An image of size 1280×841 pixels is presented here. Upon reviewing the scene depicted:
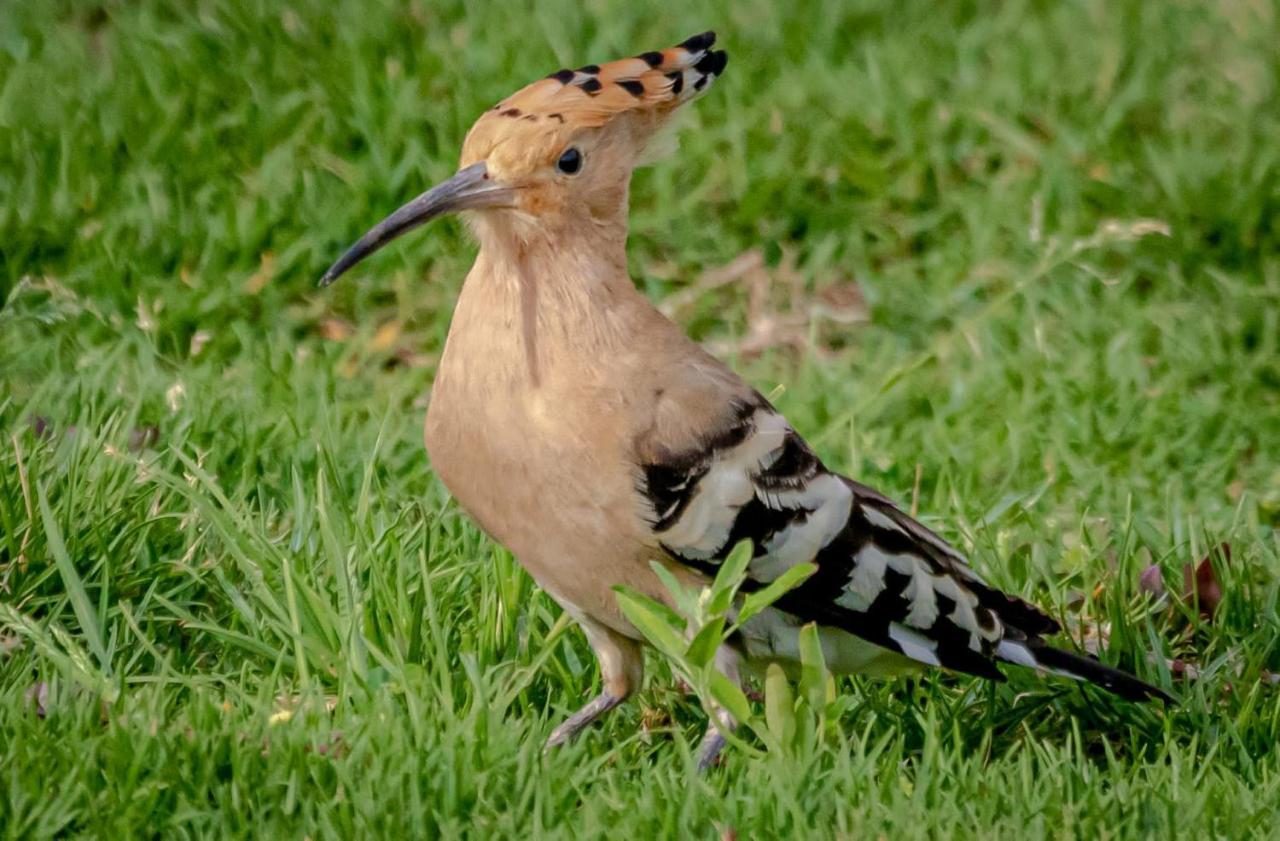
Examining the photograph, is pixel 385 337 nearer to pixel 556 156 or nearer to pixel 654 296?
pixel 654 296

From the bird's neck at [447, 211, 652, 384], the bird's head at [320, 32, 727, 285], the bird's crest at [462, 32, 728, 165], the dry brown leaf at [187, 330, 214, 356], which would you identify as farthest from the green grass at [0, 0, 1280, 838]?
the bird's crest at [462, 32, 728, 165]

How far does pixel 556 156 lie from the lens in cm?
295

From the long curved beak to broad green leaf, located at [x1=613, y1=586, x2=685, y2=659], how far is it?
63cm

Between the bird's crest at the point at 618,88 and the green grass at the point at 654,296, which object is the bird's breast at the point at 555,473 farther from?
the bird's crest at the point at 618,88

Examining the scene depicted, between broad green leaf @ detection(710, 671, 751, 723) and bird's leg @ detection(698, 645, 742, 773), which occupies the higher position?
broad green leaf @ detection(710, 671, 751, 723)

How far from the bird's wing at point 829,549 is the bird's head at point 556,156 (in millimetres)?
407

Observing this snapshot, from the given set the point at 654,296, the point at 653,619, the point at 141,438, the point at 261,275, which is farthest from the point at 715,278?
the point at 653,619

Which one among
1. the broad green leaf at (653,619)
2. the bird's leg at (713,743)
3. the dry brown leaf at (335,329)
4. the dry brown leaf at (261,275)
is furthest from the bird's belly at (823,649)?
the dry brown leaf at (261,275)

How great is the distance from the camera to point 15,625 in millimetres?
3023

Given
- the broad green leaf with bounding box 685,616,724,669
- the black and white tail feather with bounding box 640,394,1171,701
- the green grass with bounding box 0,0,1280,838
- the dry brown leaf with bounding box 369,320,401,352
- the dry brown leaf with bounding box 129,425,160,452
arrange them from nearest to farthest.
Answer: the broad green leaf with bounding box 685,616,724,669 < the green grass with bounding box 0,0,1280,838 < the black and white tail feather with bounding box 640,394,1171,701 < the dry brown leaf with bounding box 129,425,160,452 < the dry brown leaf with bounding box 369,320,401,352

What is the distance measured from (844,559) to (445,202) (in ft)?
2.80

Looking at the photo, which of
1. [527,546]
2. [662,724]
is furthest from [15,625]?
[662,724]

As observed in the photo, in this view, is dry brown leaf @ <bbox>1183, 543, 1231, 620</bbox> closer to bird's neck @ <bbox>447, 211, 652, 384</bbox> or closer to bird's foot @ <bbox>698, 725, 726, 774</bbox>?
bird's foot @ <bbox>698, 725, 726, 774</bbox>

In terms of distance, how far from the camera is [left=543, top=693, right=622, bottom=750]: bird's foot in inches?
117
